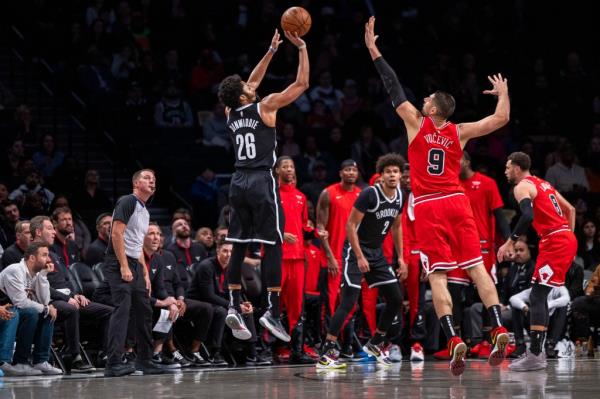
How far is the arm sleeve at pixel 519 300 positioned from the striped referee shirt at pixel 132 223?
479cm

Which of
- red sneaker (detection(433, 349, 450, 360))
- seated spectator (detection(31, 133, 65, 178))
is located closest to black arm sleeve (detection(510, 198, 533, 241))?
red sneaker (detection(433, 349, 450, 360))

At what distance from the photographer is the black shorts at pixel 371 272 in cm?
1178

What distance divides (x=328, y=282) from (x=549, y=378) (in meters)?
4.13

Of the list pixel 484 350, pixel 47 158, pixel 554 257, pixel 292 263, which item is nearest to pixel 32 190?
pixel 47 158

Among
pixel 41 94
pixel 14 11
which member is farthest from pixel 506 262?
pixel 14 11

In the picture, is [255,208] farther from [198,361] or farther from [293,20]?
[198,361]

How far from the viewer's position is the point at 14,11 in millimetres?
17984

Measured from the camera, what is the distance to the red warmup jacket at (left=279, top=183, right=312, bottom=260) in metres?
12.7

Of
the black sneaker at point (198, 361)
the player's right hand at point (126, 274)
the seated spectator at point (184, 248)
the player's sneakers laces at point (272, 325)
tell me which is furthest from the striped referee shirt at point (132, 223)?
the seated spectator at point (184, 248)

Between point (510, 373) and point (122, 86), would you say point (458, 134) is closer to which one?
point (510, 373)

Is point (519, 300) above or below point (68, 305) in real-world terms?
above

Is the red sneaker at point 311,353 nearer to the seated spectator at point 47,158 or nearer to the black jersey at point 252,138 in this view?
the black jersey at point 252,138

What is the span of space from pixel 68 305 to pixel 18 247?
86cm

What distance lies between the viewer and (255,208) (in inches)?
393
